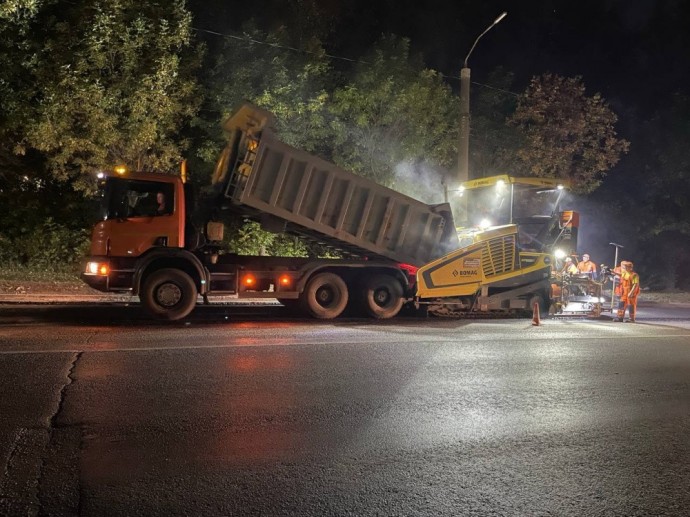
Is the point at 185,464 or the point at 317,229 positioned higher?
the point at 317,229

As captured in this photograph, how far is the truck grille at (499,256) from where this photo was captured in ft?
42.3

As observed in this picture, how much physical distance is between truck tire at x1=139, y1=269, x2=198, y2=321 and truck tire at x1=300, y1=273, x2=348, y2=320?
7.22ft

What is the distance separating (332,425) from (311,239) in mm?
7319

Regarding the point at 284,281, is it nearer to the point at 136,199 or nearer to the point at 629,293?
the point at 136,199

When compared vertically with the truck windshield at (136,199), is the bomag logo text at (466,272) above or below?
below

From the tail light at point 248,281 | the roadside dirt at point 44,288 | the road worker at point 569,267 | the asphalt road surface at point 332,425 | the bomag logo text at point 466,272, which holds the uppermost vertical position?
the road worker at point 569,267

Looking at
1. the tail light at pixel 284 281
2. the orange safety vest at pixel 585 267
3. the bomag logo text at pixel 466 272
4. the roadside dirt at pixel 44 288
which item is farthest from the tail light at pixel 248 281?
the orange safety vest at pixel 585 267

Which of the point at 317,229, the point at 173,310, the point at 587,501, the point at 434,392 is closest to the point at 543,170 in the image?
the point at 317,229

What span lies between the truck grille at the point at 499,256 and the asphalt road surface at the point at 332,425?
3.27m

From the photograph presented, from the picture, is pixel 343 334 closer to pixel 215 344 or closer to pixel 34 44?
pixel 215 344

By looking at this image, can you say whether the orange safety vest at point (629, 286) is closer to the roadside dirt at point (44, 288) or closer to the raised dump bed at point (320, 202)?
the raised dump bed at point (320, 202)

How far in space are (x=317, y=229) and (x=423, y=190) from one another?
1039cm

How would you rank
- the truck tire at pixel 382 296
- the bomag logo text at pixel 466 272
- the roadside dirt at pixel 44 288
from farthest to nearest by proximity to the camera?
the roadside dirt at pixel 44 288 → the bomag logo text at pixel 466 272 → the truck tire at pixel 382 296

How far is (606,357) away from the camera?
904 centimetres
